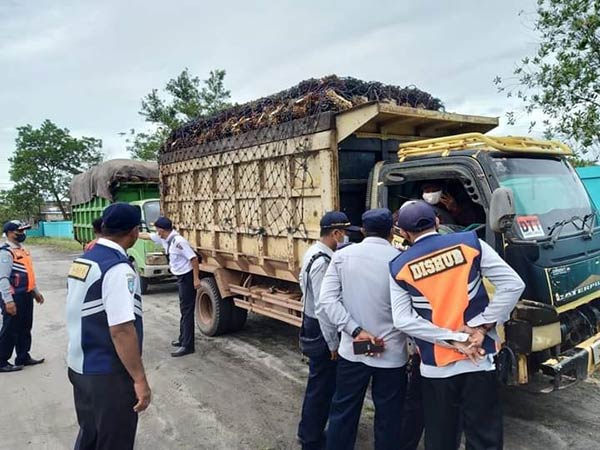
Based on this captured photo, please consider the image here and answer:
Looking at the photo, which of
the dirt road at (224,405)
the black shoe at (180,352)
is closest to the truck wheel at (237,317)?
the dirt road at (224,405)

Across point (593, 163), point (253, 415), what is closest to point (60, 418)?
point (253, 415)

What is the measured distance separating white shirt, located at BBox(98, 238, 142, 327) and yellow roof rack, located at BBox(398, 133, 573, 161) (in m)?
2.36

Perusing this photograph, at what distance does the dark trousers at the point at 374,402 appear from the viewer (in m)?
2.70

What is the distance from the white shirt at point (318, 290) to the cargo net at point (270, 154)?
1.07 m

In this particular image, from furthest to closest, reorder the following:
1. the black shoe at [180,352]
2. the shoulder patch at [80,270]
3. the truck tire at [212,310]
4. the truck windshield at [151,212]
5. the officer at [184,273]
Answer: the truck windshield at [151,212]
the truck tire at [212,310]
the officer at [184,273]
the black shoe at [180,352]
the shoulder patch at [80,270]

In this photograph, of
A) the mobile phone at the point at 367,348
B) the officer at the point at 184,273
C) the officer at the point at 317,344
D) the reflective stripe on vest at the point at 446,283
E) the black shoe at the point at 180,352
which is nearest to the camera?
the reflective stripe on vest at the point at 446,283

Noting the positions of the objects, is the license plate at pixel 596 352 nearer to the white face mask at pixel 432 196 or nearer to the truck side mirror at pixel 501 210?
the truck side mirror at pixel 501 210

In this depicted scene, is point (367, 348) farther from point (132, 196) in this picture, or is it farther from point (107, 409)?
point (132, 196)

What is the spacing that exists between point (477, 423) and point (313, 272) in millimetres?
1321

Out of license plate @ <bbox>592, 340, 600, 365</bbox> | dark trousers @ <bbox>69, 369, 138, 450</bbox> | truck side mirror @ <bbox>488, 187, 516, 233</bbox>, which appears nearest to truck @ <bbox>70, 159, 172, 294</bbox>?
dark trousers @ <bbox>69, 369, 138, 450</bbox>

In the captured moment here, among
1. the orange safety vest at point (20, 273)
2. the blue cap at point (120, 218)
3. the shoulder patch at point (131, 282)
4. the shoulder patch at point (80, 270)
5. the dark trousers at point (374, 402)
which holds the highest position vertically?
the blue cap at point (120, 218)

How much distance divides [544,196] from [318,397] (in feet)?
7.20

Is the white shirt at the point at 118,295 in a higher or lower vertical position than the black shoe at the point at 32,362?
higher

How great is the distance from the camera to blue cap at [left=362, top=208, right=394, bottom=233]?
272cm
